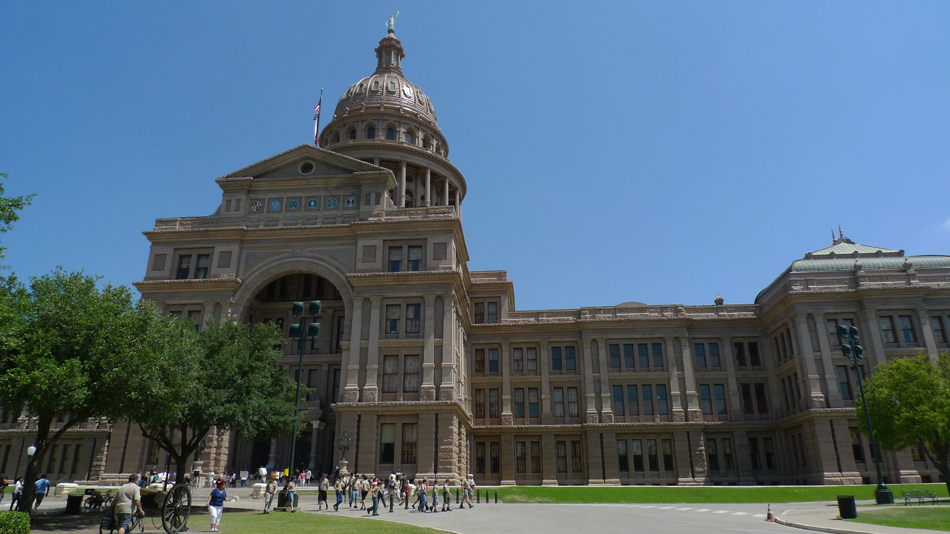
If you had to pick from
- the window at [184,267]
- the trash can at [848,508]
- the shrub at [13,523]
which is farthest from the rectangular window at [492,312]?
the shrub at [13,523]

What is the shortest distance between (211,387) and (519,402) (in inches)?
1300

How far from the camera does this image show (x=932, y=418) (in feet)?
112

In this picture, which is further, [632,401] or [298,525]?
[632,401]

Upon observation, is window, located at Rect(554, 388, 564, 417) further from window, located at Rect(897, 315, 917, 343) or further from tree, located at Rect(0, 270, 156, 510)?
tree, located at Rect(0, 270, 156, 510)

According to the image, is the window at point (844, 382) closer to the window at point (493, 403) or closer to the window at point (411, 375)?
the window at point (493, 403)

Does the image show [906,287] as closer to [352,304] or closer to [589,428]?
[589,428]

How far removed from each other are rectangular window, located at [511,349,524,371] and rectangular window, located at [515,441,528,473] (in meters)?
6.96

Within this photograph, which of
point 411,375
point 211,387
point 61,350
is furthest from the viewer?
point 411,375

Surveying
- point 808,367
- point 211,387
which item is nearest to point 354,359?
point 211,387

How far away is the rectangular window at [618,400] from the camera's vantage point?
58281 millimetres

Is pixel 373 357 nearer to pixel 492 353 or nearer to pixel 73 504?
pixel 492 353

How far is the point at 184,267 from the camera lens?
5153cm

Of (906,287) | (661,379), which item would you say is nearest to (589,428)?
(661,379)

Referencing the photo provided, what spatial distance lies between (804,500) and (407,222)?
33.2 metres
